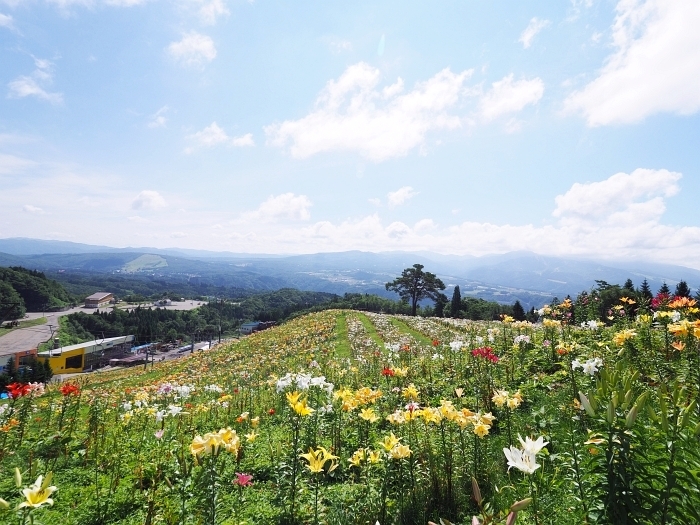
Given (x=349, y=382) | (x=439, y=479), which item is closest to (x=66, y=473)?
(x=439, y=479)

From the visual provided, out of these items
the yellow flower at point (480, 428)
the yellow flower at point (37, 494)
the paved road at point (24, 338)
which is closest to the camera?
the yellow flower at point (37, 494)

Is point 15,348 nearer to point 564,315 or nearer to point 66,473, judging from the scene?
point 66,473

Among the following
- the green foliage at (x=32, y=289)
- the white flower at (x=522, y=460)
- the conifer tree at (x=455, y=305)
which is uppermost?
the white flower at (x=522, y=460)

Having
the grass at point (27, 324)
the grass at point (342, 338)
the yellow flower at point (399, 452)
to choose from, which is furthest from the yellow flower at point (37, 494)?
the grass at point (27, 324)

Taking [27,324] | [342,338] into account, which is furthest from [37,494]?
[27,324]

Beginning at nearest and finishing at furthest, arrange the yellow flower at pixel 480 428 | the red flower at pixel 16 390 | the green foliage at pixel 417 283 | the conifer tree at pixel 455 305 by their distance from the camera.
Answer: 1. the yellow flower at pixel 480 428
2. the red flower at pixel 16 390
3. the green foliage at pixel 417 283
4. the conifer tree at pixel 455 305

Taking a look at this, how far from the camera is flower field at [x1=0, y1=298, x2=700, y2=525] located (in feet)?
6.68

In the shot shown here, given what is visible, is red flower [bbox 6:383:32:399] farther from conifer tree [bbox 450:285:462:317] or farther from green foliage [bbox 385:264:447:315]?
conifer tree [bbox 450:285:462:317]

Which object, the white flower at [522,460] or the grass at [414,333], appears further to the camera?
the grass at [414,333]

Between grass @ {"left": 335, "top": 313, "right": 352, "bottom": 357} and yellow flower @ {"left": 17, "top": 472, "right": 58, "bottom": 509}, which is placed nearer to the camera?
yellow flower @ {"left": 17, "top": 472, "right": 58, "bottom": 509}

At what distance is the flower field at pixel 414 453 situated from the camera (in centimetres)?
204

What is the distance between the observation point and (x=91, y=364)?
184 feet

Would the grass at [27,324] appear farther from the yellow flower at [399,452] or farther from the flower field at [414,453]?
the yellow flower at [399,452]

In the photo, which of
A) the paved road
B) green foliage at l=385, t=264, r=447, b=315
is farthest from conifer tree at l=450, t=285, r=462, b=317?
the paved road
